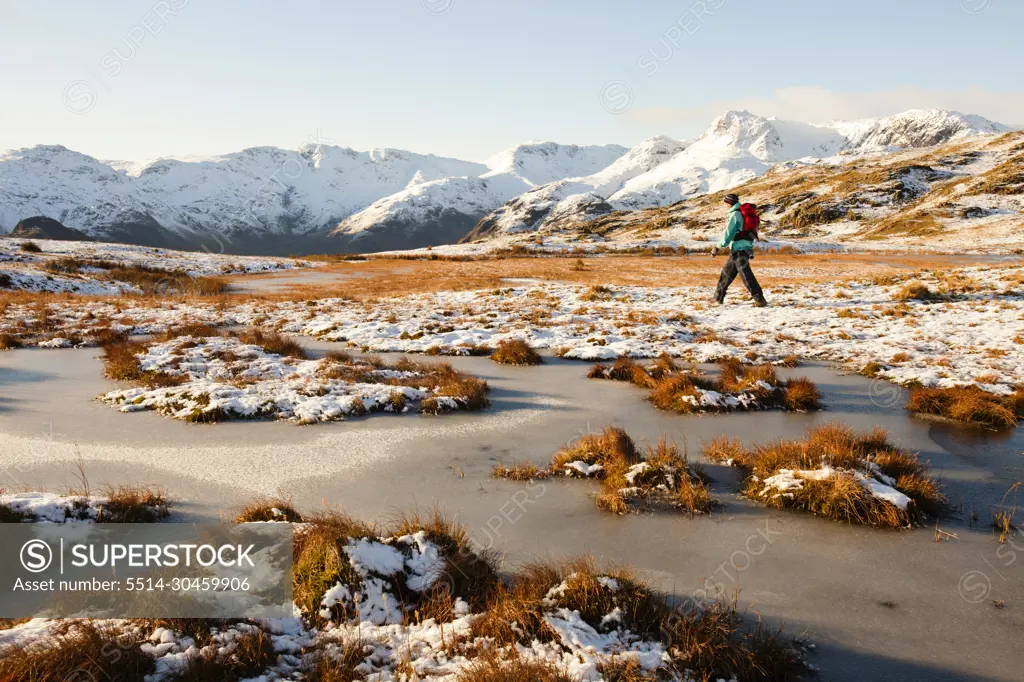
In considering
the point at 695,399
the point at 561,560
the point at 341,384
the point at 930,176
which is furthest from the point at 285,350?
the point at 930,176

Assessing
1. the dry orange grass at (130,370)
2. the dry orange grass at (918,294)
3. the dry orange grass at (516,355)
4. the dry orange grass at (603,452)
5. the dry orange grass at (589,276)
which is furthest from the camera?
the dry orange grass at (589,276)

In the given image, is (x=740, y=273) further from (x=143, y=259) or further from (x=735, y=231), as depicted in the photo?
(x=143, y=259)

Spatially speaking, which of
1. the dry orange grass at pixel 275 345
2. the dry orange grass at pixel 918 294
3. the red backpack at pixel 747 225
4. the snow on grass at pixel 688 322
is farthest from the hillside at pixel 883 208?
the dry orange grass at pixel 275 345

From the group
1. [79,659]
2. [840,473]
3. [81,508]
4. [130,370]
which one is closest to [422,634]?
[79,659]

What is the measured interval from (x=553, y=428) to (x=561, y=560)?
409 centimetres

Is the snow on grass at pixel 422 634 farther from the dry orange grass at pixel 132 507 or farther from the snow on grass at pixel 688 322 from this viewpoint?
the snow on grass at pixel 688 322

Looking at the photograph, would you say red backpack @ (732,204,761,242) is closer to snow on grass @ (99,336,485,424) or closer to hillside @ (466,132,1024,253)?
snow on grass @ (99,336,485,424)

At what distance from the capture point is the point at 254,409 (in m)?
9.74

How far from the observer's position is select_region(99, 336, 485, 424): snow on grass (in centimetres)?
976

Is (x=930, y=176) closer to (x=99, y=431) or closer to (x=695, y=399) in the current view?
(x=695, y=399)

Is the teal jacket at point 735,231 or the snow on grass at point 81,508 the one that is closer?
the snow on grass at point 81,508

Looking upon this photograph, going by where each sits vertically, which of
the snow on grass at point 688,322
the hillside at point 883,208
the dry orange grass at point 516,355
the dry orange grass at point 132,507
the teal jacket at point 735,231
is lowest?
the dry orange grass at point 132,507

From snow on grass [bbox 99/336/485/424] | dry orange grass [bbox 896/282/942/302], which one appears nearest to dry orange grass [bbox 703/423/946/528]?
snow on grass [bbox 99/336/485/424]

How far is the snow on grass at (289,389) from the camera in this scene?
9758mm
